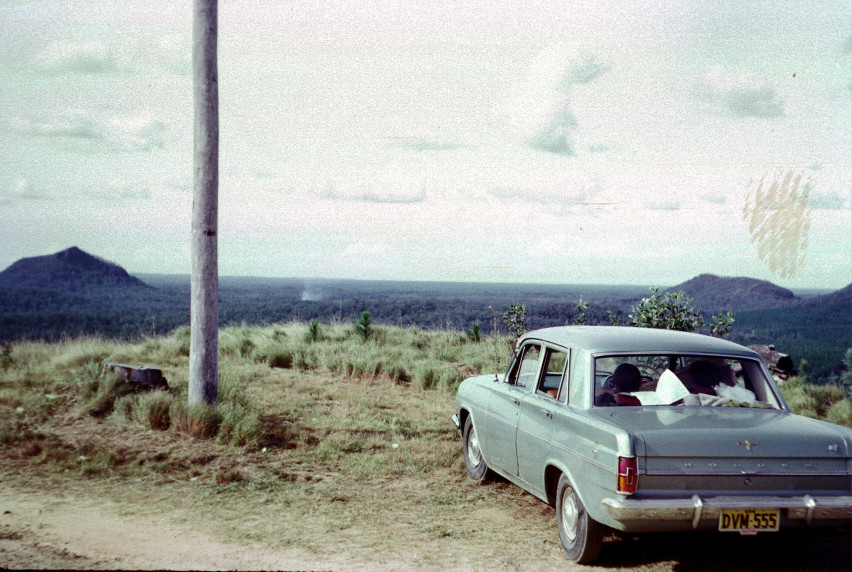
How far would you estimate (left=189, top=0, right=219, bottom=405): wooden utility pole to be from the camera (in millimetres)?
9047

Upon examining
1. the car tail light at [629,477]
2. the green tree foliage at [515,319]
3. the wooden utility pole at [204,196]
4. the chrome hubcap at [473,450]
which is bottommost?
the chrome hubcap at [473,450]

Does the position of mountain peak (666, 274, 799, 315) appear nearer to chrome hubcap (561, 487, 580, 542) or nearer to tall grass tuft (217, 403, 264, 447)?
tall grass tuft (217, 403, 264, 447)

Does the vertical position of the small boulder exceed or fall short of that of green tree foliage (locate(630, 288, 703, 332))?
it falls short

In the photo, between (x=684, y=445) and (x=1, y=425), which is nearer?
(x=684, y=445)

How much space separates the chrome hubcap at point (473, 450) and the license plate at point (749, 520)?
306 centimetres

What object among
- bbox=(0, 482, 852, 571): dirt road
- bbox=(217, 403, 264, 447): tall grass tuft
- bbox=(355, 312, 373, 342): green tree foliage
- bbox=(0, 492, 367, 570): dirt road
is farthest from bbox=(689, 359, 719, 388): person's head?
bbox=(355, 312, 373, 342): green tree foliage

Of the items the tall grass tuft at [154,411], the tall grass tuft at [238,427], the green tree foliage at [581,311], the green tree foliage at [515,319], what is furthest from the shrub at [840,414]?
the tall grass tuft at [154,411]

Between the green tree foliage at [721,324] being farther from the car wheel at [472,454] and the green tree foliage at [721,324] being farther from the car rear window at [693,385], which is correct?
the car rear window at [693,385]

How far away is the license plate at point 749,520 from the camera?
184 inches

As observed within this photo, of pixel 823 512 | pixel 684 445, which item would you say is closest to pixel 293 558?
pixel 684 445

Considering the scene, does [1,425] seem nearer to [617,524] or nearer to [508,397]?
[508,397]

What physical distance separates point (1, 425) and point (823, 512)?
8322 mm

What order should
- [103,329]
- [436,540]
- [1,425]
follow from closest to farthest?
[436,540] < [1,425] < [103,329]

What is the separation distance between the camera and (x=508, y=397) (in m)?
6.68
